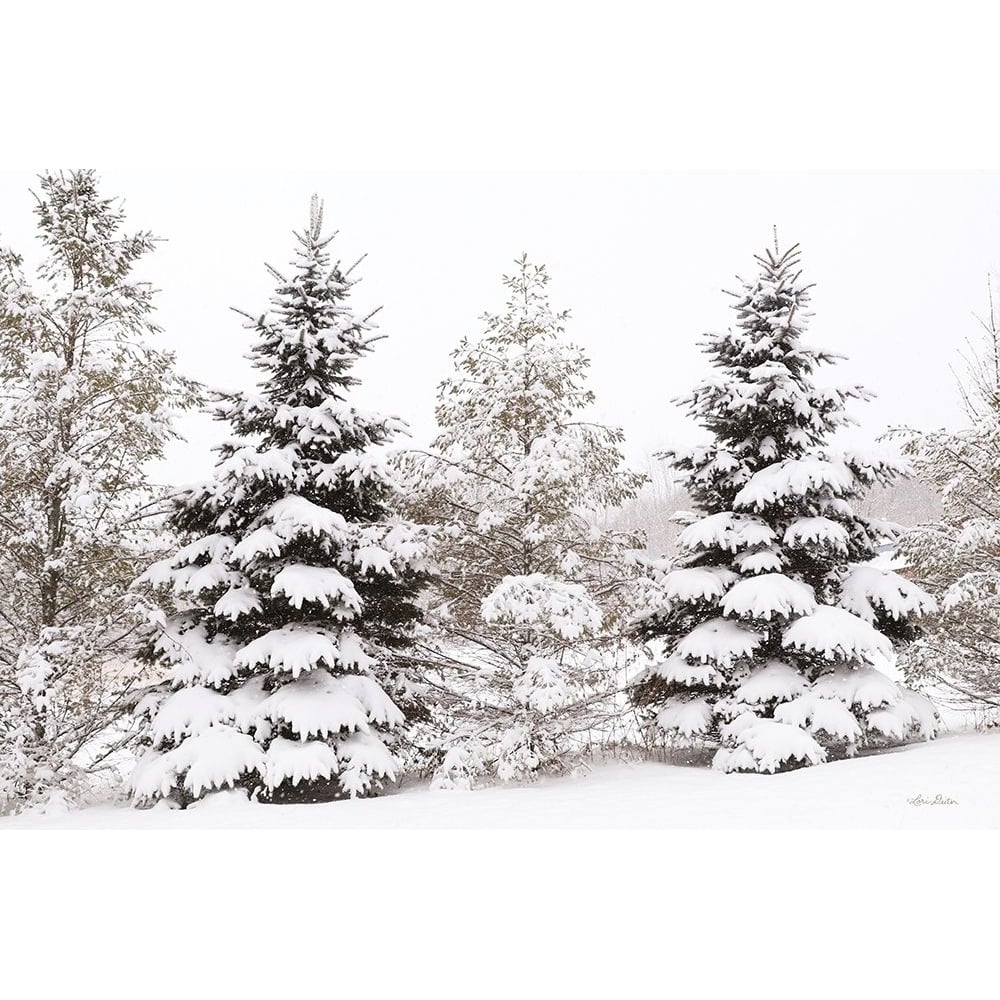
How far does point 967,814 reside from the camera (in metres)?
5.86

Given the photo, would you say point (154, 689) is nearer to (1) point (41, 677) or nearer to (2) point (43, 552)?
(1) point (41, 677)

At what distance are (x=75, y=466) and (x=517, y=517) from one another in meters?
3.83

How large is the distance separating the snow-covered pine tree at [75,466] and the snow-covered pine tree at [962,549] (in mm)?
6930

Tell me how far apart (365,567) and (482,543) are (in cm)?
124

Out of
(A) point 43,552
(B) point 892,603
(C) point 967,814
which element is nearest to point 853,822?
(C) point 967,814

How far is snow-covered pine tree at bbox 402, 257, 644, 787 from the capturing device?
24.2ft

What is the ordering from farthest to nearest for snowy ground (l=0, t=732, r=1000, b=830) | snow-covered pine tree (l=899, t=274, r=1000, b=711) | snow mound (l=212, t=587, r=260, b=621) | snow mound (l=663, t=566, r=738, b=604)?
1. snow-covered pine tree (l=899, t=274, r=1000, b=711)
2. snow mound (l=663, t=566, r=738, b=604)
3. snow mound (l=212, t=587, r=260, b=621)
4. snowy ground (l=0, t=732, r=1000, b=830)

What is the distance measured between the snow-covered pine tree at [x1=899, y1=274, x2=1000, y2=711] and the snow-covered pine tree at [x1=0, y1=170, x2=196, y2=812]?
6930 millimetres

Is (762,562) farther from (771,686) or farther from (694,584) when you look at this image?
(771,686)

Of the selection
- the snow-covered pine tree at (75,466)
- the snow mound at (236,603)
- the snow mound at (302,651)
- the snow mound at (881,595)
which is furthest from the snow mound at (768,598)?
the snow-covered pine tree at (75,466)

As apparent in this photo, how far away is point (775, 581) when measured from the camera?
23.3 feet

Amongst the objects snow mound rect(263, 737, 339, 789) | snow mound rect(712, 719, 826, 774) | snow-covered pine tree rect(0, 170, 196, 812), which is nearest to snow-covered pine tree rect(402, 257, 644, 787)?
snow mound rect(263, 737, 339, 789)

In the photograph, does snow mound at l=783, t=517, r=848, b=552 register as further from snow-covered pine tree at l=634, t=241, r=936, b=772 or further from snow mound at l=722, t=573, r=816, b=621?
snow mound at l=722, t=573, r=816, b=621
